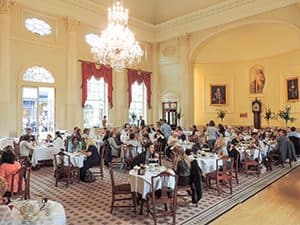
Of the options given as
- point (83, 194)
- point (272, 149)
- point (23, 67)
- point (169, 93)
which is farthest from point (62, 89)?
point (272, 149)

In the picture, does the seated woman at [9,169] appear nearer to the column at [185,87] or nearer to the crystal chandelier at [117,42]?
the crystal chandelier at [117,42]

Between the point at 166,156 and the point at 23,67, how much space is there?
722cm

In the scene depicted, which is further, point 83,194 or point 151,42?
point 151,42

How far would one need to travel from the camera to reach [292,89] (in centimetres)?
1541

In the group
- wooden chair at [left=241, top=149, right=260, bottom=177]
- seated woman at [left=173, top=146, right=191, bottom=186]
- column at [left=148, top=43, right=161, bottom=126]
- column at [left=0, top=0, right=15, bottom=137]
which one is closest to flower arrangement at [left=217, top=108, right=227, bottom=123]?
column at [left=148, top=43, right=161, bottom=126]

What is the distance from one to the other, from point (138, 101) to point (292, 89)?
907cm

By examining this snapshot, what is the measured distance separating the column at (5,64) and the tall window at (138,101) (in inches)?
277

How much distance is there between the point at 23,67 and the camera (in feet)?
38.0

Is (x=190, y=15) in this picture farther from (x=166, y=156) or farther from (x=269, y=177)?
(x=269, y=177)

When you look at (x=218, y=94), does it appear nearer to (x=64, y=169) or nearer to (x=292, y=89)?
(x=292, y=89)

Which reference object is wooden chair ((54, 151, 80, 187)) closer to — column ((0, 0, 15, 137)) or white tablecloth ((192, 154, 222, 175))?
white tablecloth ((192, 154, 222, 175))

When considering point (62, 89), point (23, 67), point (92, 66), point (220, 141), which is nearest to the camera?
point (220, 141)

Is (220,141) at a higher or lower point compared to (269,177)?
higher

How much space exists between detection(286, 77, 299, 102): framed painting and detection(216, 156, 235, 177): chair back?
10800 mm
